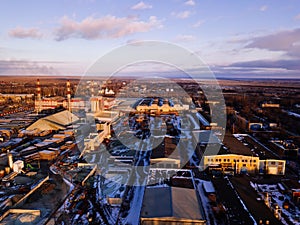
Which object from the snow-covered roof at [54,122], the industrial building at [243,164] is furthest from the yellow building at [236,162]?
the snow-covered roof at [54,122]

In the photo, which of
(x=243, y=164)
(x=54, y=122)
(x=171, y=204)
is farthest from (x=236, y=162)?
(x=54, y=122)

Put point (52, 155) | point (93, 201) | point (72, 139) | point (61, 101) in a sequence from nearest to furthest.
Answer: point (93, 201) → point (52, 155) → point (72, 139) → point (61, 101)

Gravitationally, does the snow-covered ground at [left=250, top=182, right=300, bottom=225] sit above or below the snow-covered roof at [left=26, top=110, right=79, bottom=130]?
below

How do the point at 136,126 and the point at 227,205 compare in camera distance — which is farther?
the point at 136,126

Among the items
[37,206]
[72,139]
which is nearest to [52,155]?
[72,139]

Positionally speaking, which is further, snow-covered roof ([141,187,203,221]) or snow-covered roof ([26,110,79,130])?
snow-covered roof ([26,110,79,130])

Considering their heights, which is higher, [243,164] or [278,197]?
[243,164]

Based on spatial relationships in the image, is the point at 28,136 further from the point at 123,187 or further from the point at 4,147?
the point at 123,187

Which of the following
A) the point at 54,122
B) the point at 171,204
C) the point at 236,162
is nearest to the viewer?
the point at 171,204

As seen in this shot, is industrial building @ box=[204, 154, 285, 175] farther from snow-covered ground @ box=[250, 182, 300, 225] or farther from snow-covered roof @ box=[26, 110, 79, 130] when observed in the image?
snow-covered roof @ box=[26, 110, 79, 130]

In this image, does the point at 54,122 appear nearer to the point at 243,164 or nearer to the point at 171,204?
the point at 243,164

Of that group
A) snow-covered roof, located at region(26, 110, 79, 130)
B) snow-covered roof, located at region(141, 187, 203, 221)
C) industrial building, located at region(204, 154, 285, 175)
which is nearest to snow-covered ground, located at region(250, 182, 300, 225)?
industrial building, located at region(204, 154, 285, 175)
